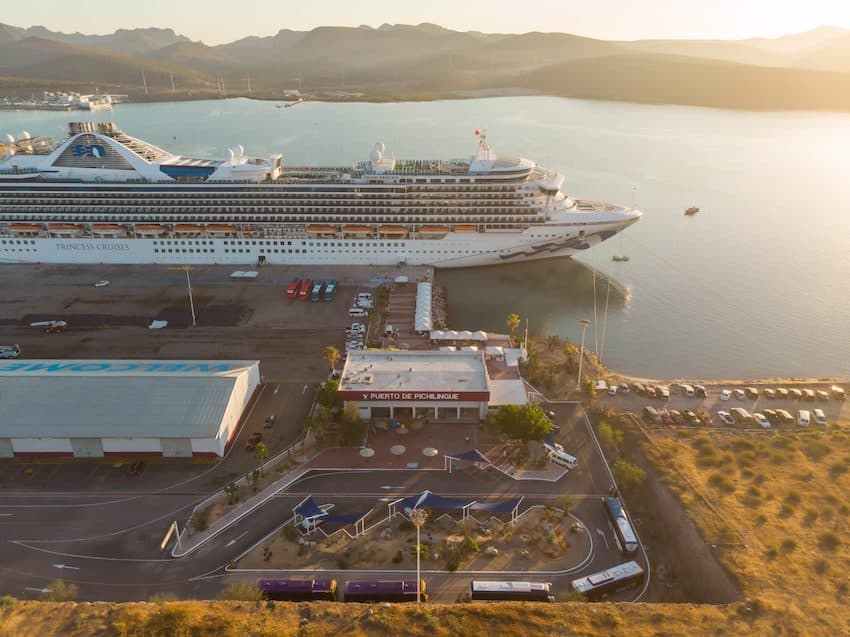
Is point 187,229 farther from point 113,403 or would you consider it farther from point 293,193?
point 113,403

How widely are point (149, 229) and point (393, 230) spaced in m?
23.1

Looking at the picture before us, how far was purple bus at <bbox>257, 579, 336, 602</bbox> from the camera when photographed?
20828 mm

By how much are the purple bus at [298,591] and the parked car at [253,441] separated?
31.1ft

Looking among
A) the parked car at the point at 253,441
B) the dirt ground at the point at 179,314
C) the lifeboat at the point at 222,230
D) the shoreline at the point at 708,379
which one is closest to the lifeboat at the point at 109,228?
the dirt ground at the point at 179,314

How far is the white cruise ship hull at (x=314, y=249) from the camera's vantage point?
5406cm

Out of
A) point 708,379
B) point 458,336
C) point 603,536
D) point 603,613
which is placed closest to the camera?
point 603,613

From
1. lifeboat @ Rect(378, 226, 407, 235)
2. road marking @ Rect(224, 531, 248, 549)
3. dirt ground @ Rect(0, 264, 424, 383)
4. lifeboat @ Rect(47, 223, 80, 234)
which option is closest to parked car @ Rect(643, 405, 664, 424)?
dirt ground @ Rect(0, 264, 424, 383)

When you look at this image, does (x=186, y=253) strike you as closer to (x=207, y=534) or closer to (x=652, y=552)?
(x=207, y=534)

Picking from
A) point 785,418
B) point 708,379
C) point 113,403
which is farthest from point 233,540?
point 708,379

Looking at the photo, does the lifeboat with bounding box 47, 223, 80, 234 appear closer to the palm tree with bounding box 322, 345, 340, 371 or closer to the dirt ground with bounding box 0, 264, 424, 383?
the dirt ground with bounding box 0, 264, 424, 383

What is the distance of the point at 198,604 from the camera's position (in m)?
19.9

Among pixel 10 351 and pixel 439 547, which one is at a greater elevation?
pixel 10 351

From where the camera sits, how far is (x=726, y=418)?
32.4 m

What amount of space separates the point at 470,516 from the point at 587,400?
40.3 ft
